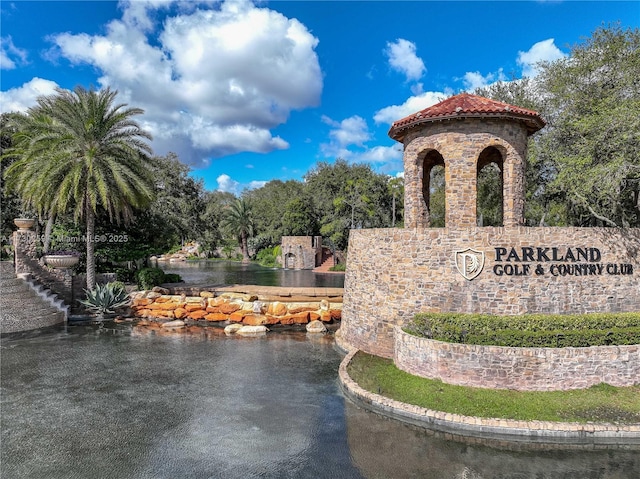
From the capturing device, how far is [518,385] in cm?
1094

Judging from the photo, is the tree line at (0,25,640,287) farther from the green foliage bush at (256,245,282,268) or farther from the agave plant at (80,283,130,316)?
the green foliage bush at (256,245,282,268)

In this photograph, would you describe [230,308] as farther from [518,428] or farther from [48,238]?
[518,428]

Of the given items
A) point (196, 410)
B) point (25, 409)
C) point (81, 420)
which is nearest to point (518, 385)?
point (196, 410)

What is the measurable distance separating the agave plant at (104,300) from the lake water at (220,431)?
6.82 meters

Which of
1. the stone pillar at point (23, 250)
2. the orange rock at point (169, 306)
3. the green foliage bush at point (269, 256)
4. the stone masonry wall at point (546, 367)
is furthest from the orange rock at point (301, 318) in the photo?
the green foliage bush at point (269, 256)

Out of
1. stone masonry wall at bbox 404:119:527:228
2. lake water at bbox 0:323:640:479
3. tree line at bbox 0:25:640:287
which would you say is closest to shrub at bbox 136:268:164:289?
tree line at bbox 0:25:640:287

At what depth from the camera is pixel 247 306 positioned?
70.5 feet

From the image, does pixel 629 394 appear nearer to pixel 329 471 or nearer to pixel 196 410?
pixel 329 471

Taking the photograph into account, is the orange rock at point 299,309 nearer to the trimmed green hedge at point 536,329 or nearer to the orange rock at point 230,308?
the orange rock at point 230,308

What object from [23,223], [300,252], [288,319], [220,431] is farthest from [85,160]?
[300,252]

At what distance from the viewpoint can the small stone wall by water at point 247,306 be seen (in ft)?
67.9

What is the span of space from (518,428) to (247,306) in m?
14.3

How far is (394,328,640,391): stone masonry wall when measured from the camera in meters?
10.9

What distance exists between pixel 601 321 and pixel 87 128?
2385cm
